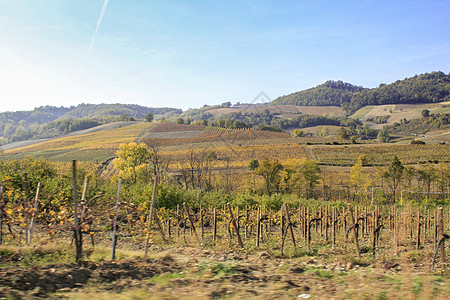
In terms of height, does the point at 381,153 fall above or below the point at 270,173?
above

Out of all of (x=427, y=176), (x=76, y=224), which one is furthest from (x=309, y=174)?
(x=76, y=224)

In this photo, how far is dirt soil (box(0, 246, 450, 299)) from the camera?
4.14 m

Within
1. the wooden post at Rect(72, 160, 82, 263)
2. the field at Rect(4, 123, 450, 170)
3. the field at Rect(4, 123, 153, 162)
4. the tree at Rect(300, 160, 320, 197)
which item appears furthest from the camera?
the field at Rect(4, 123, 153, 162)

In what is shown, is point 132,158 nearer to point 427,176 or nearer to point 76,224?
point 427,176

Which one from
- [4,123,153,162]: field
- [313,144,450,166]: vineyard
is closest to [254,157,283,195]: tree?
[313,144,450,166]: vineyard

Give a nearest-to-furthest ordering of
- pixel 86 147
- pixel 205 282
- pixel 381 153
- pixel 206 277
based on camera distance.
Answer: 1. pixel 205 282
2. pixel 206 277
3. pixel 381 153
4. pixel 86 147

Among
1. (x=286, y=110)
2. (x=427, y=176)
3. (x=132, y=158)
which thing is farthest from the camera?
(x=286, y=110)

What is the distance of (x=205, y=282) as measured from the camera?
477cm

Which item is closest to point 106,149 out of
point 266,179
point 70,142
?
point 70,142

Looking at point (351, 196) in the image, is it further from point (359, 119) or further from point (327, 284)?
point (359, 119)

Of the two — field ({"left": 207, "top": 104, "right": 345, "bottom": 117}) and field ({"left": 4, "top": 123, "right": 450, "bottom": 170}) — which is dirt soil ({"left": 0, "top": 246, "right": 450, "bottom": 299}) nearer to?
field ({"left": 4, "top": 123, "right": 450, "bottom": 170})

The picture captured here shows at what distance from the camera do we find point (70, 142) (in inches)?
3546

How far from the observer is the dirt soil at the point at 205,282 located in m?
4.14

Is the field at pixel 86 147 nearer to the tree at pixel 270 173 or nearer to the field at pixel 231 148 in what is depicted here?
the field at pixel 231 148
